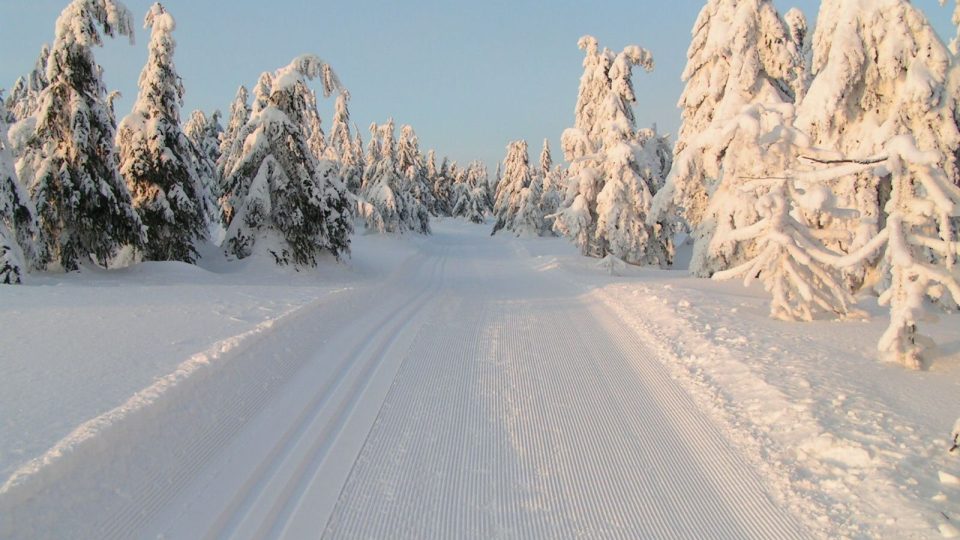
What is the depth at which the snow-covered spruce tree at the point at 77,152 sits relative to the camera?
13.5 meters

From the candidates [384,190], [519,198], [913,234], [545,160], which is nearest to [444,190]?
[545,160]

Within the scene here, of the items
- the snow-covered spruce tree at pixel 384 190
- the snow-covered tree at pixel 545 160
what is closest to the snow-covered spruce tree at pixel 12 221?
the snow-covered spruce tree at pixel 384 190

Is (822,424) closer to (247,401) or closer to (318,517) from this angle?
(318,517)

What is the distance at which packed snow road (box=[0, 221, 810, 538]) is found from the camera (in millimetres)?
3682

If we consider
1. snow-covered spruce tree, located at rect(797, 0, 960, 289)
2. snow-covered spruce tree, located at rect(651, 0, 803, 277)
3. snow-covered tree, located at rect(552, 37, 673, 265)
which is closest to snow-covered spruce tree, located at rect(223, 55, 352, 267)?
snow-covered spruce tree, located at rect(651, 0, 803, 277)

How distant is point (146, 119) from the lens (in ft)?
55.8

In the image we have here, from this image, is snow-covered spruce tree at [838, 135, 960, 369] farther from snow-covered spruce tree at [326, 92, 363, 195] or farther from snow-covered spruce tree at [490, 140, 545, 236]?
snow-covered spruce tree at [326, 92, 363, 195]

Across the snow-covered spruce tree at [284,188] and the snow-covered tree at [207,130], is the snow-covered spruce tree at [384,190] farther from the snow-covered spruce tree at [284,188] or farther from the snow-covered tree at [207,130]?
the snow-covered spruce tree at [284,188]

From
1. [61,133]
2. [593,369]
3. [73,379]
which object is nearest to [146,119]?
[61,133]

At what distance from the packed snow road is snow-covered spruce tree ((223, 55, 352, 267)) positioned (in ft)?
34.5

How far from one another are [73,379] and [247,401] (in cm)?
154

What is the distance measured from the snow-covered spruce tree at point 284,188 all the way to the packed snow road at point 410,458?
10511mm

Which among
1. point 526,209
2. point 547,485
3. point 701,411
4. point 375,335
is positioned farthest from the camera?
point 526,209

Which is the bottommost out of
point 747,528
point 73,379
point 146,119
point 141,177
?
point 747,528
